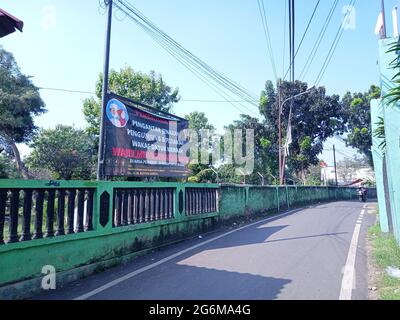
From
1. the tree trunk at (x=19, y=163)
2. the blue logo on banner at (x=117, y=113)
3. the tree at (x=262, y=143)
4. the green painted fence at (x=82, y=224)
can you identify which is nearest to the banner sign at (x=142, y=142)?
the blue logo on banner at (x=117, y=113)

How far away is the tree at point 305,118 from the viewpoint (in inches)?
1313

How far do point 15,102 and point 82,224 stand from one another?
21179 mm

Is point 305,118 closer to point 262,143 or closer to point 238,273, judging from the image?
point 262,143

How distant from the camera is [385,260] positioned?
6617 millimetres

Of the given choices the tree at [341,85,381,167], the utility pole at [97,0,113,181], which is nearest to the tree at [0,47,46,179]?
the utility pole at [97,0,113,181]

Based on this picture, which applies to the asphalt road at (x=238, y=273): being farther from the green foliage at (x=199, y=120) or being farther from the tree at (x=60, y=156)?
the green foliage at (x=199, y=120)

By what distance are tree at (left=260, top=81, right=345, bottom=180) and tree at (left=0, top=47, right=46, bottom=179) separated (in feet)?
61.1

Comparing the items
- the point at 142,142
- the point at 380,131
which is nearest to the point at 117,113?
the point at 142,142

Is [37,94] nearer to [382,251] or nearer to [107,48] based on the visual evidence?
[107,48]

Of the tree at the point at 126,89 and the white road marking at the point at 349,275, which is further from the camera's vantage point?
the tree at the point at 126,89

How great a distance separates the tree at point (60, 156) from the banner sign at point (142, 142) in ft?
58.4
